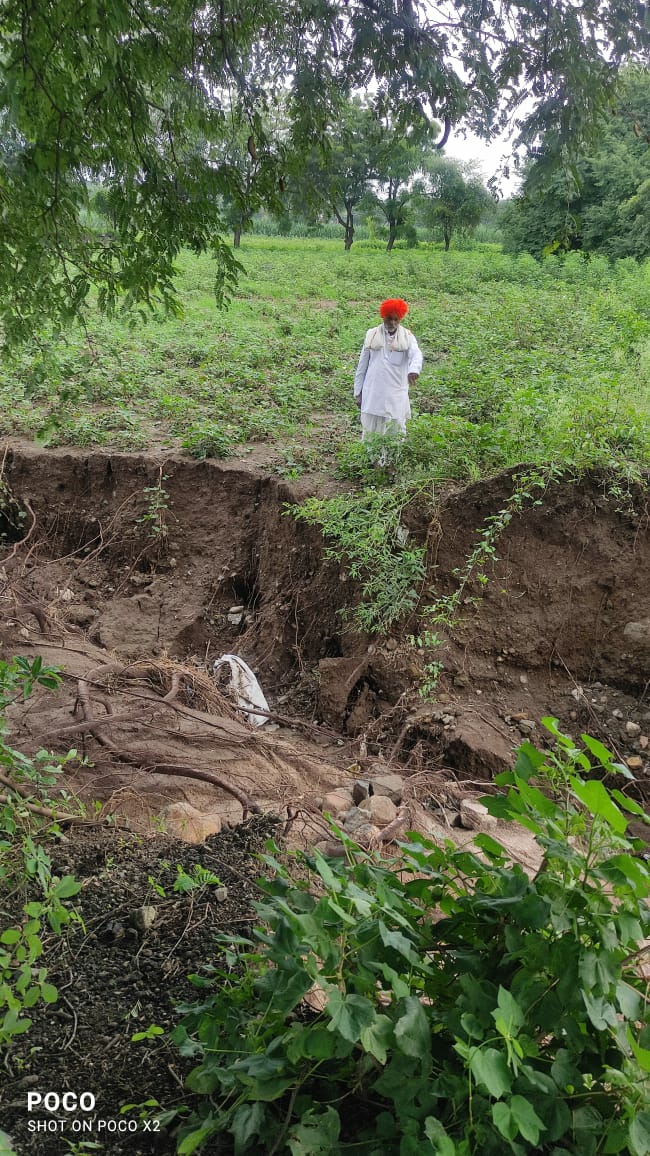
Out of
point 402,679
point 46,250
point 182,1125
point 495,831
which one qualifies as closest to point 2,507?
point 402,679

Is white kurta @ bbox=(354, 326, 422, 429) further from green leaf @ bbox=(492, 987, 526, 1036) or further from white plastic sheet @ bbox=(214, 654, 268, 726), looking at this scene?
green leaf @ bbox=(492, 987, 526, 1036)

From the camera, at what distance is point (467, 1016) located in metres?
1.37

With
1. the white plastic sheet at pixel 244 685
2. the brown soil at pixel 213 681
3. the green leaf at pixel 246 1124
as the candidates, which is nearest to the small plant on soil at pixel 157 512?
the brown soil at pixel 213 681

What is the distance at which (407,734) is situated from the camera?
5.09m

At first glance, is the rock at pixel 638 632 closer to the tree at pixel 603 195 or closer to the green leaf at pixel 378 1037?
the tree at pixel 603 195

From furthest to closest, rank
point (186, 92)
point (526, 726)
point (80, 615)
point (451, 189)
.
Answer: point (451, 189), point (80, 615), point (526, 726), point (186, 92)

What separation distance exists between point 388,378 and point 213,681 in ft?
10.3

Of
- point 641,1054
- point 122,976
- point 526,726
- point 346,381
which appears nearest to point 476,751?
point 526,726

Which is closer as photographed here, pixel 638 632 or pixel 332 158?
pixel 332 158

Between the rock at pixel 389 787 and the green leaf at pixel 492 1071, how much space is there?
2769 millimetres

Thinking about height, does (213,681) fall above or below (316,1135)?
below

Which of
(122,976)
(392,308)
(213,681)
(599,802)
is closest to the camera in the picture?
(599,802)

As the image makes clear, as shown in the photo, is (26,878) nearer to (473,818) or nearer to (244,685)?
(473,818)

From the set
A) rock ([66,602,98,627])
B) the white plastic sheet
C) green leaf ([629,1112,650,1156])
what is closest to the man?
the white plastic sheet
